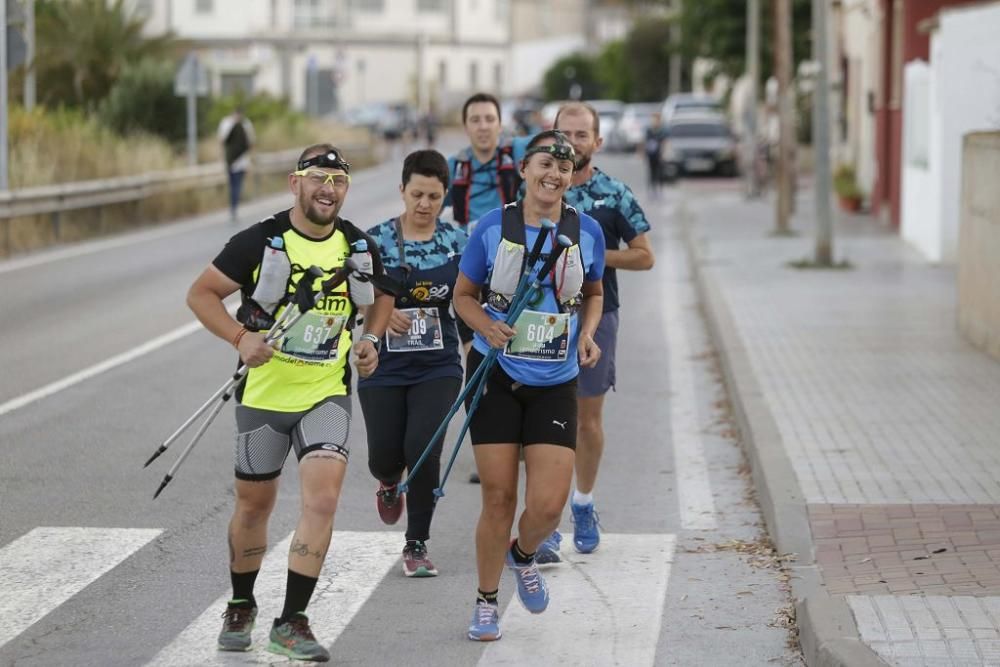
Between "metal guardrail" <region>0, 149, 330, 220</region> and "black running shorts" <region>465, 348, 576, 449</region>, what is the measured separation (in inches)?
692

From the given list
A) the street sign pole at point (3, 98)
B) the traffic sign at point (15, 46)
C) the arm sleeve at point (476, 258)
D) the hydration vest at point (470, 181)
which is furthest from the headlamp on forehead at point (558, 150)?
the traffic sign at point (15, 46)

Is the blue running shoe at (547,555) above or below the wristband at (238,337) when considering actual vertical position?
below

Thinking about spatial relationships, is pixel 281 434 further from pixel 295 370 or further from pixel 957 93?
pixel 957 93

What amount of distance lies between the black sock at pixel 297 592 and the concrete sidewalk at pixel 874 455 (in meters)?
1.73

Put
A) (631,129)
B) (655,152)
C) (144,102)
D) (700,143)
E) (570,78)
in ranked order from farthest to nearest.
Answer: (570,78) < (631,129) < (700,143) < (655,152) < (144,102)

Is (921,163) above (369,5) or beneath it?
beneath

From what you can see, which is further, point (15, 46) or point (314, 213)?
point (15, 46)

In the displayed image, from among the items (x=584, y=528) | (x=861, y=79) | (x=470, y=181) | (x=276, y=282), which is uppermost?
(x=861, y=79)

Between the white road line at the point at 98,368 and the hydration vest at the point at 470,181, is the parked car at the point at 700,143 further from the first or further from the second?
the hydration vest at the point at 470,181

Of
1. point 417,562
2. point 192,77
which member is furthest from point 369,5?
point 417,562

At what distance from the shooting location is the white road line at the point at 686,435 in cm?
923

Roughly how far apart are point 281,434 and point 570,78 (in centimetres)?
10250

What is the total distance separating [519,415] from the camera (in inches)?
267

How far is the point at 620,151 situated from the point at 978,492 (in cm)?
5458
